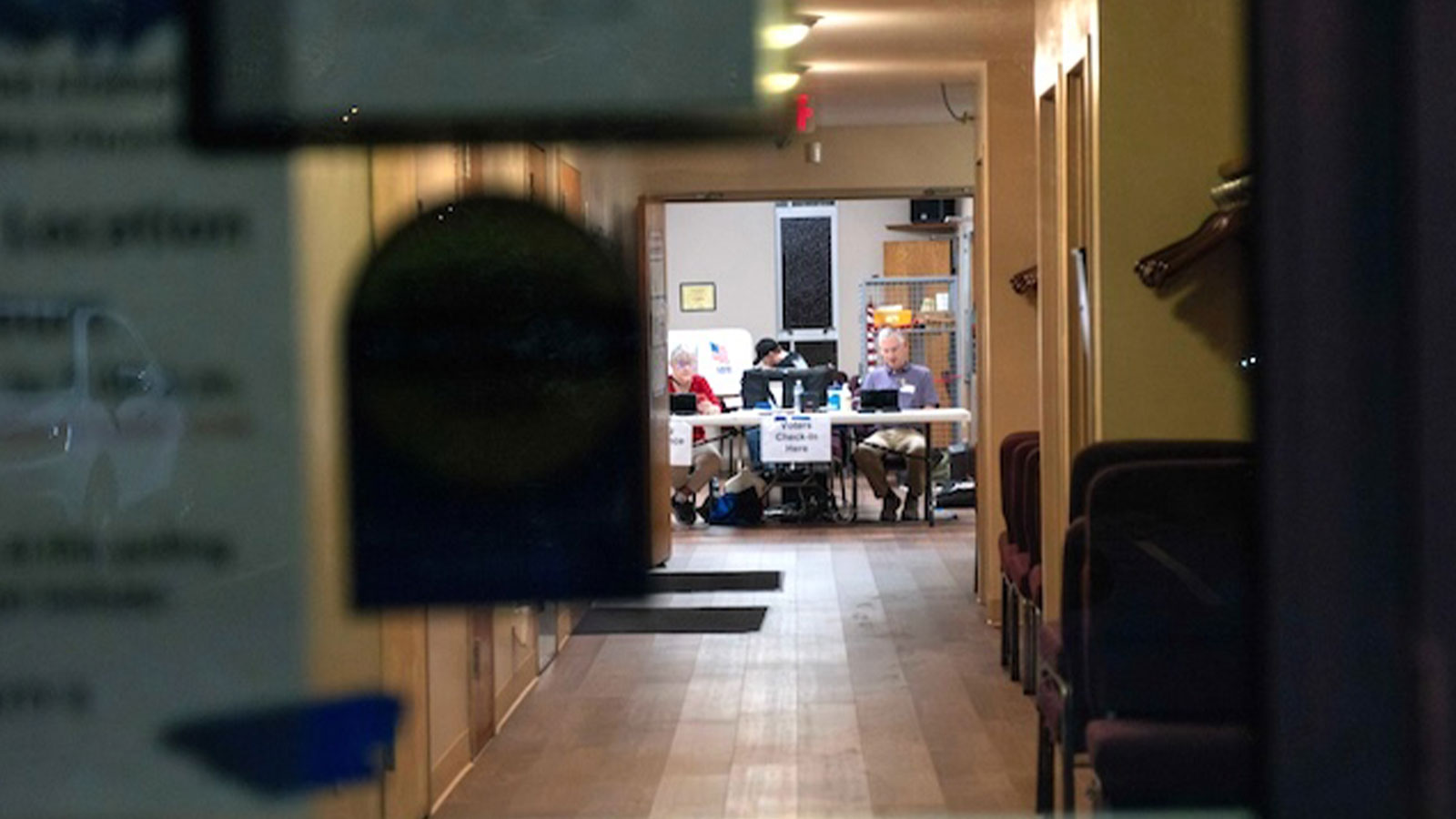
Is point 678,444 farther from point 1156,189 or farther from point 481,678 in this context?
point 1156,189

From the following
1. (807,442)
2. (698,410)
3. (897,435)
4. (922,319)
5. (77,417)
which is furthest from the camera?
(807,442)

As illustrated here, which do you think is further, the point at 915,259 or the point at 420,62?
the point at 915,259

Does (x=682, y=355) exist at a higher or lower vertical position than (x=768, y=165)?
lower

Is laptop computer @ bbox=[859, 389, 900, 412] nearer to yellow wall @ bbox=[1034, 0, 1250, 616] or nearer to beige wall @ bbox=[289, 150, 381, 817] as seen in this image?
yellow wall @ bbox=[1034, 0, 1250, 616]

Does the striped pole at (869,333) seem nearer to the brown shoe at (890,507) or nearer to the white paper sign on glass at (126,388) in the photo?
the white paper sign on glass at (126,388)

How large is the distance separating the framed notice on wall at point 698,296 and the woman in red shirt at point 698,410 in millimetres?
44

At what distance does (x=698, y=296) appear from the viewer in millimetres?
1470

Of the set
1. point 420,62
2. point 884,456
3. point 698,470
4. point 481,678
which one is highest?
point 420,62

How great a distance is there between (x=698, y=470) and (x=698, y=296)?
83cm

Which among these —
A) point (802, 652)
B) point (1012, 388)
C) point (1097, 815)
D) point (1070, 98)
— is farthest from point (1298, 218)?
point (1012, 388)

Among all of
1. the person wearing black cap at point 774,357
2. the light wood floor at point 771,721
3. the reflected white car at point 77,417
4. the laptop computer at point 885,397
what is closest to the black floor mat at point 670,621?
the light wood floor at point 771,721

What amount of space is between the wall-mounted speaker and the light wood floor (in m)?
0.36

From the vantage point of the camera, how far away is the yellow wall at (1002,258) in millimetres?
1569

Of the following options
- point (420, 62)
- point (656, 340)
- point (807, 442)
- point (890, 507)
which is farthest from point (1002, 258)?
point (807, 442)
